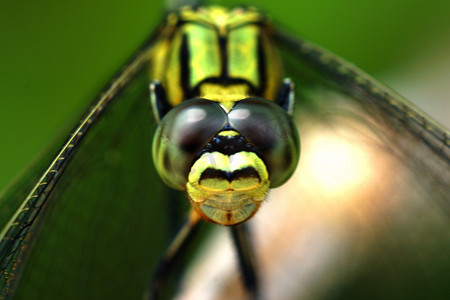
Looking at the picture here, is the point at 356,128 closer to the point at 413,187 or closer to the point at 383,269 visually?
the point at 413,187

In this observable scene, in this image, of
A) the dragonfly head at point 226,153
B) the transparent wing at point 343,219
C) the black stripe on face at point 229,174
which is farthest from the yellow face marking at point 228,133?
the transparent wing at point 343,219

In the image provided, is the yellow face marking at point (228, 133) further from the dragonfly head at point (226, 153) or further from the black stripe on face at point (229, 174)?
the black stripe on face at point (229, 174)

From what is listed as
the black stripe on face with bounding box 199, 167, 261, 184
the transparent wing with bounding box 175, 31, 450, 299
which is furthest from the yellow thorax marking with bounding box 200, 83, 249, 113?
the transparent wing with bounding box 175, 31, 450, 299

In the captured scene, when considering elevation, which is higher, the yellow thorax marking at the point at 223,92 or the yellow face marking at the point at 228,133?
the yellow face marking at the point at 228,133

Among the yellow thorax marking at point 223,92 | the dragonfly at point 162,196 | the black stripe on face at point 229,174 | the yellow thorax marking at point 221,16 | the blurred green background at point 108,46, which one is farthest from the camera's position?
the blurred green background at point 108,46

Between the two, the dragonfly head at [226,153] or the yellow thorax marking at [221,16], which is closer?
the dragonfly head at [226,153]

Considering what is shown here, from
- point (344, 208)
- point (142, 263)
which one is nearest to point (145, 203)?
point (142, 263)
